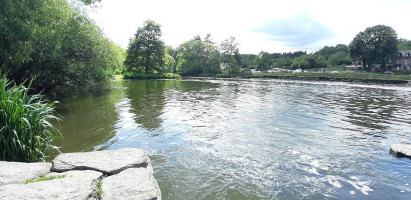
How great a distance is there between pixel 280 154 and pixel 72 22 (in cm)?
1800

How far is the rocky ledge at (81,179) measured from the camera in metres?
3.68

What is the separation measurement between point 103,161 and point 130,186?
60.7 inches

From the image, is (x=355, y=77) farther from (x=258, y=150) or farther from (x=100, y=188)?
(x=100, y=188)

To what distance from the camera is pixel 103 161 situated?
5430mm

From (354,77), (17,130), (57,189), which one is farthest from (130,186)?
(354,77)

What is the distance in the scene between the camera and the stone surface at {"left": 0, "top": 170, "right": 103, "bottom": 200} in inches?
138

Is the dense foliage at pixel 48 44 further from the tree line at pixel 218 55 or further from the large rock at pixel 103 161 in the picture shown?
the tree line at pixel 218 55

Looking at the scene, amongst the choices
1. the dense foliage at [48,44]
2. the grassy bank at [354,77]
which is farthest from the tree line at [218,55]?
the dense foliage at [48,44]

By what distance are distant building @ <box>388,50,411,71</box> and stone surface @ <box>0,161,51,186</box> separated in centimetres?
12202

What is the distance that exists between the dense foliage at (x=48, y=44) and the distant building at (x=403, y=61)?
114 meters

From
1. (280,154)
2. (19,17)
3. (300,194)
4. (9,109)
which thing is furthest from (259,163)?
(19,17)

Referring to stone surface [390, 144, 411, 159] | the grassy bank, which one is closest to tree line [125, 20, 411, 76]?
the grassy bank

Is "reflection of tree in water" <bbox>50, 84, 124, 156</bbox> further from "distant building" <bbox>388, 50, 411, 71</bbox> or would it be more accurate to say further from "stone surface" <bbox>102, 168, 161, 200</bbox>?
"distant building" <bbox>388, 50, 411, 71</bbox>

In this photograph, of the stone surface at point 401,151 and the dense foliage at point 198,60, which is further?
the dense foliage at point 198,60
